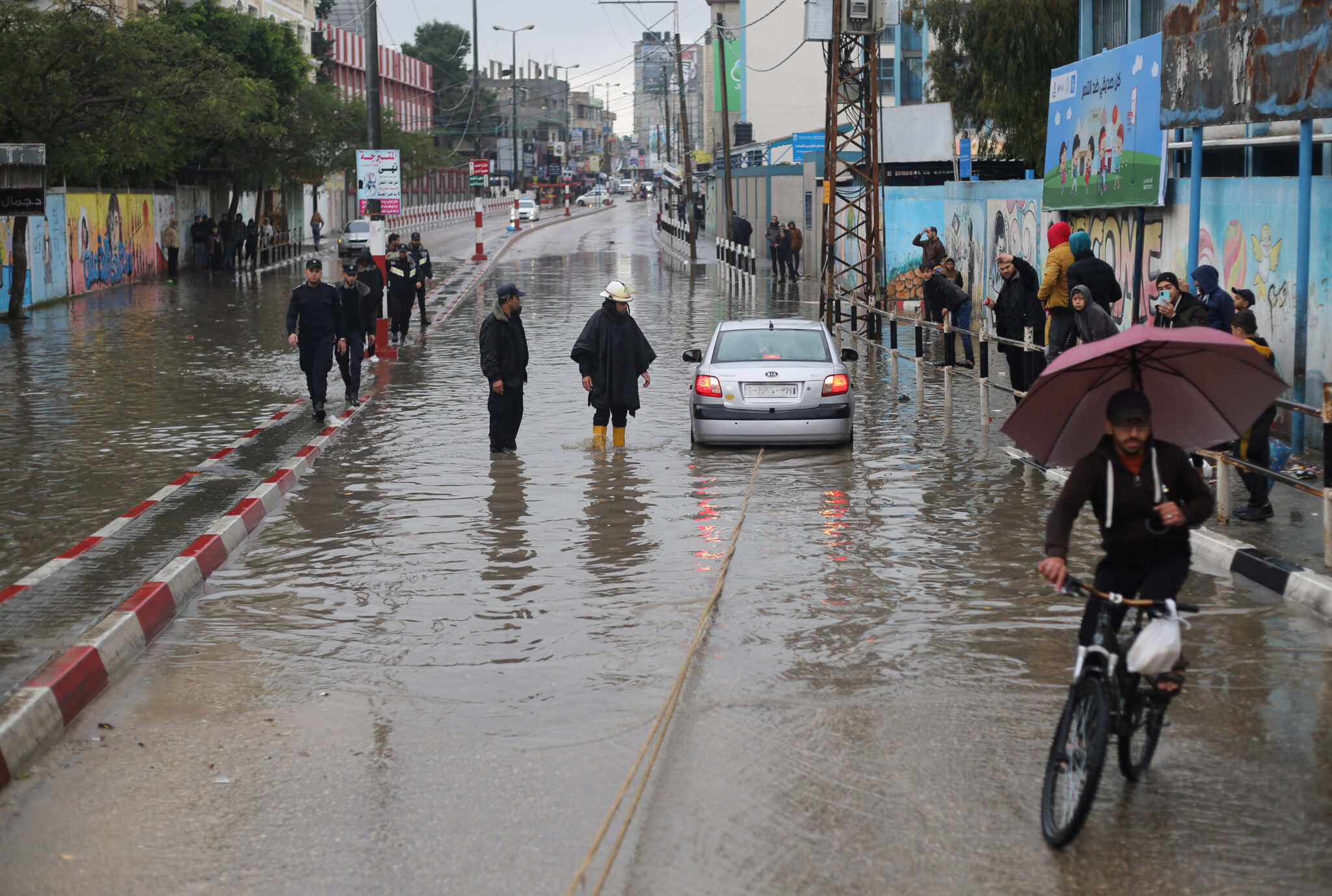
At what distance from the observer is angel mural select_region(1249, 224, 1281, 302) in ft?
47.5

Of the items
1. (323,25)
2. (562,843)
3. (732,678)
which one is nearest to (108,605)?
(732,678)

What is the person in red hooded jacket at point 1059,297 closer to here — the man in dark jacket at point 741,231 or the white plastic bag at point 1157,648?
the white plastic bag at point 1157,648

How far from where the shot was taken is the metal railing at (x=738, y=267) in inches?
1500

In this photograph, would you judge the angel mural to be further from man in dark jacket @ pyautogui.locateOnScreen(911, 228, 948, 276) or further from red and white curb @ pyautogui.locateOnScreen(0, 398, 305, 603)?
red and white curb @ pyautogui.locateOnScreen(0, 398, 305, 603)

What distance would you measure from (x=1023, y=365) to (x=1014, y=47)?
1759 cm

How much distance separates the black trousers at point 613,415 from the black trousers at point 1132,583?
929 cm

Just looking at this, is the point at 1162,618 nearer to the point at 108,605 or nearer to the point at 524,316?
the point at 108,605

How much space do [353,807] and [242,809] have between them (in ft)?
1.32

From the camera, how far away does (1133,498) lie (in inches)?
212

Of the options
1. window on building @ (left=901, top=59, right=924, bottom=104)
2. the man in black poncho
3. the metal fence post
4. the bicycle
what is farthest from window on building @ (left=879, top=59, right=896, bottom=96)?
the bicycle

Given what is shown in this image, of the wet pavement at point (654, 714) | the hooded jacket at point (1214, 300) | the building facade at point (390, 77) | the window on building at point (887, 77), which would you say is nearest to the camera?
the wet pavement at point (654, 714)

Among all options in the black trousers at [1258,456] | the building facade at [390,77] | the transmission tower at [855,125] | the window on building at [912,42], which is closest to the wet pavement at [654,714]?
the black trousers at [1258,456]

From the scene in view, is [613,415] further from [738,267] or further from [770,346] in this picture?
[738,267]

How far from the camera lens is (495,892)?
15.7 feet
